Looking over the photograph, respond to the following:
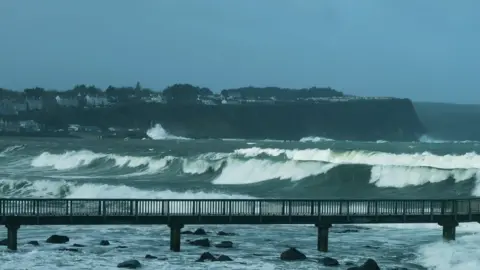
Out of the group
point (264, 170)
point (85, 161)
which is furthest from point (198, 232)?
point (85, 161)

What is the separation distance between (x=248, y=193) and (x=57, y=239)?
3002 centimetres

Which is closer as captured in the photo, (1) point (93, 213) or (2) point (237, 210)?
(1) point (93, 213)

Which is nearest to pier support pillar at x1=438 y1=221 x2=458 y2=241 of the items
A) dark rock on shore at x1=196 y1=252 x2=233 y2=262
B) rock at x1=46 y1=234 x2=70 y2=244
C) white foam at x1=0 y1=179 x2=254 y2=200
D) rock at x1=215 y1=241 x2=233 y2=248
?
rock at x1=215 y1=241 x2=233 y2=248

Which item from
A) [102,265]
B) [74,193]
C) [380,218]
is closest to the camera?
[102,265]

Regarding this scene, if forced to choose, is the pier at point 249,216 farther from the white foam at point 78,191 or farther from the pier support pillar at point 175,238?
the white foam at point 78,191

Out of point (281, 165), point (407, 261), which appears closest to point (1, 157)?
point (281, 165)

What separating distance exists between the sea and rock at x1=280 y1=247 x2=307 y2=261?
0.41m

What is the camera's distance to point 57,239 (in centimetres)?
3603

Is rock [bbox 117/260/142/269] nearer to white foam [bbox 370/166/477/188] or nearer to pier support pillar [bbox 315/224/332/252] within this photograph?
pier support pillar [bbox 315/224/332/252]

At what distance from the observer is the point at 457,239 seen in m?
37.5

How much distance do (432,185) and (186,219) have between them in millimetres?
36532

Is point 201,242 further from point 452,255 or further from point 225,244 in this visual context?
point 452,255

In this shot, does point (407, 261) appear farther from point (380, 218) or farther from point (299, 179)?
point (299, 179)

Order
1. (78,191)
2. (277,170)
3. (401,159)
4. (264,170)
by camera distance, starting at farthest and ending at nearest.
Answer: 1. (401,159)
2. (264,170)
3. (277,170)
4. (78,191)
